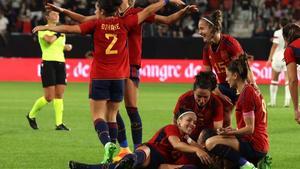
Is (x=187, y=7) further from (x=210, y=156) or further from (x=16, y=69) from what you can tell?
(x=16, y=69)

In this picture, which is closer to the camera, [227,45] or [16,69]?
[227,45]

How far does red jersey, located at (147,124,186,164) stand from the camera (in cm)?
985

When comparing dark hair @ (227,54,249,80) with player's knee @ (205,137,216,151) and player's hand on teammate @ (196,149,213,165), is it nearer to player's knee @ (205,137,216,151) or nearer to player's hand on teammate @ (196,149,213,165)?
player's knee @ (205,137,216,151)

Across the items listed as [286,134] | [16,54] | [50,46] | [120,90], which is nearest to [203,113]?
[120,90]

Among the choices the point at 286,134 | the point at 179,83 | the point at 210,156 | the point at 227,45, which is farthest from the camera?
the point at 179,83

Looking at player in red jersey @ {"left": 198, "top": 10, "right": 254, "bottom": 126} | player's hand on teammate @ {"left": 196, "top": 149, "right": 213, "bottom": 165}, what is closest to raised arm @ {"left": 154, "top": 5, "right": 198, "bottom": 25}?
player in red jersey @ {"left": 198, "top": 10, "right": 254, "bottom": 126}

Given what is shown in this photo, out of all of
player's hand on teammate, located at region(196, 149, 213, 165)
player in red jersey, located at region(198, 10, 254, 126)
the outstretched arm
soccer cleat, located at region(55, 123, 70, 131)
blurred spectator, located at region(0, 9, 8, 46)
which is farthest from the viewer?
blurred spectator, located at region(0, 9, 8, 46)

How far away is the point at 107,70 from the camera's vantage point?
1089 cm

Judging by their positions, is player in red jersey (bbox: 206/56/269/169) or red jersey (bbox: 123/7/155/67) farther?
red jersey (bbox: 123/7/155/67)

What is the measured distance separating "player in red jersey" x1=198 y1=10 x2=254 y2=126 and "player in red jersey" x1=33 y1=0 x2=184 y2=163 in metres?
0.54

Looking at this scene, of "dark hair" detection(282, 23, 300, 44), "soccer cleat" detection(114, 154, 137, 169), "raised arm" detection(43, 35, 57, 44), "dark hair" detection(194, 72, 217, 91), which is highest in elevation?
"dark hair" detection(282, 23, 300, 44)

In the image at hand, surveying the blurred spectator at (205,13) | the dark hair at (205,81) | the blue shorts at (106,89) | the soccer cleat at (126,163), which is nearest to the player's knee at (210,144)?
the dark hair at (205,81)

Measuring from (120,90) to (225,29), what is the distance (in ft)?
70.3

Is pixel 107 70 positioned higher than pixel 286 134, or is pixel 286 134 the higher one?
pixel 107 70
